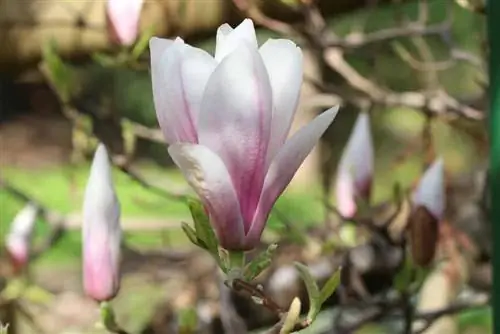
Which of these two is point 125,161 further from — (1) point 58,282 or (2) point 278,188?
(1) point 58,282

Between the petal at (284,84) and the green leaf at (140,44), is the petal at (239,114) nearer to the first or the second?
the petal at (284,84)

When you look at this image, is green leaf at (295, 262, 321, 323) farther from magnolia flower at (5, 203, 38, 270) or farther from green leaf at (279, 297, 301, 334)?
magnolia flower at (5, 203, 38, 270)

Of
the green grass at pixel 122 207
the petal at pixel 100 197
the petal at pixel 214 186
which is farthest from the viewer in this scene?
the green grass at pixel 122 207

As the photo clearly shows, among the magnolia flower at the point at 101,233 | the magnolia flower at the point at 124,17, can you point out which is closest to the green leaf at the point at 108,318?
the magnolia flower at the point at 101,233

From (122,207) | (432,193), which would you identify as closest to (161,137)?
(432,193)

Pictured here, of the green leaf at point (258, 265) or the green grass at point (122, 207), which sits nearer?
the green leaf at point (258, 265)

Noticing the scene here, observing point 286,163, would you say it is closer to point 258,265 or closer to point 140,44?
point 258,265
